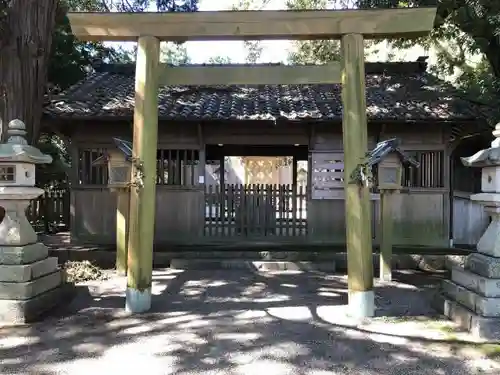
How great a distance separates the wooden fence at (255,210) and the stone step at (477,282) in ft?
18.3

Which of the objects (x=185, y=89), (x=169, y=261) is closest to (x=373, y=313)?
(x=169, y=261)

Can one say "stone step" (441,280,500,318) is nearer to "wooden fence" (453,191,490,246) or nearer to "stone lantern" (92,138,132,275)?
"stone lantern" (92,138,132,275)

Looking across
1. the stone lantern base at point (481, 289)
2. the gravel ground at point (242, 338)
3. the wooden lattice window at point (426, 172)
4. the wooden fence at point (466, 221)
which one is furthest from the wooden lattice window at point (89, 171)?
the wooden fence at point (466, 221)

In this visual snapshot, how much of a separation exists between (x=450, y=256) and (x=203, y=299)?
5148 millimetres

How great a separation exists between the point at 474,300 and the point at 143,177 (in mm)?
3898

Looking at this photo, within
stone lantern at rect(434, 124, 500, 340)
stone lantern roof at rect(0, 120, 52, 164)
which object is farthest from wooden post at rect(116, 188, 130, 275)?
stone lantern at rect(434, 124, 500, 340)

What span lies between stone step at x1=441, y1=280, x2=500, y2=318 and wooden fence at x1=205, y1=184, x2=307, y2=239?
5.43m

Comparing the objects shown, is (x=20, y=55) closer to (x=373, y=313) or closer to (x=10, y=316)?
(x=10, y=316)

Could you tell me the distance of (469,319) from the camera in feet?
16.2

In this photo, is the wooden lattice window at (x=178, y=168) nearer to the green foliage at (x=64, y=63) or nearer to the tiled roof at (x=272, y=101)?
the tiled roof at (x=272, y=101)

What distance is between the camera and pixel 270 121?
33.8ft

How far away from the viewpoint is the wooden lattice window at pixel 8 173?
18.0ft

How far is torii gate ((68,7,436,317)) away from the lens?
5457mm

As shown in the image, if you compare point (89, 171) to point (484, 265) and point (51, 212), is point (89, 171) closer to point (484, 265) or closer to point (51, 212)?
point (51, 212)
